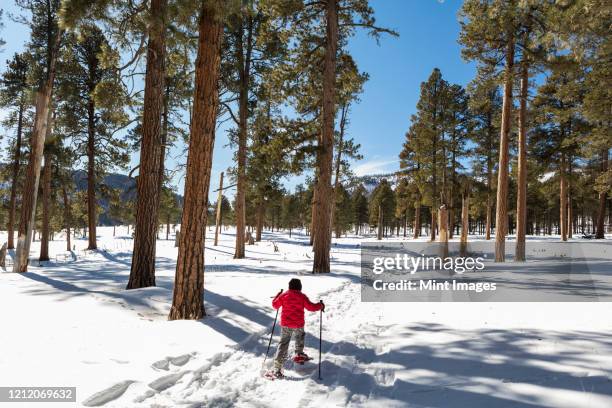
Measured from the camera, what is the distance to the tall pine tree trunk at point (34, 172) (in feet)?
37.2

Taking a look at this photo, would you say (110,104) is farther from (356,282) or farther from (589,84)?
(589,84)

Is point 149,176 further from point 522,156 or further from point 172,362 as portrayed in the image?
point 522,156

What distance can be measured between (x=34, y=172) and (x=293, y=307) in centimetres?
1186

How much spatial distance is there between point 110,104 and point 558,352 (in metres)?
10.6

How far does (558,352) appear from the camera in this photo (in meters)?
4.10

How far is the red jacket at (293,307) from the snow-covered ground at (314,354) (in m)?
0.57

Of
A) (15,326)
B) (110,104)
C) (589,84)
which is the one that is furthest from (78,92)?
(589,84)

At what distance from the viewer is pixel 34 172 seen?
11633mm

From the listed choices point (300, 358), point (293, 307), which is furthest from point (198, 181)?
point (300, 358)

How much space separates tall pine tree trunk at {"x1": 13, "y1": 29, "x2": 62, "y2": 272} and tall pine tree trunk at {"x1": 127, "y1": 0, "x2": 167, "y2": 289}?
6.11 meters

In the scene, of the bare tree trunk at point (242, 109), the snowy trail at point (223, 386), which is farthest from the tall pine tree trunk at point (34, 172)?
the snowy trail at point (223, 386)

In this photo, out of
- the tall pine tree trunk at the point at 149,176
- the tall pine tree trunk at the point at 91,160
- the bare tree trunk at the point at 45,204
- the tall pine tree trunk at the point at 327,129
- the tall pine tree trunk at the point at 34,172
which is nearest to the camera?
the tall pine tree trunk at the point at 149,176

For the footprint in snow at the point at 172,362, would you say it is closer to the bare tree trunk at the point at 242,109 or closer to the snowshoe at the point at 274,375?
the snowshoe at the point at 274,375

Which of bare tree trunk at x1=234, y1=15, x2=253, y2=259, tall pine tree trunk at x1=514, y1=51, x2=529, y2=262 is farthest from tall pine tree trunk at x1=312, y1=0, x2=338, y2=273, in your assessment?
tall pine tree trunk at x1=514, y1=51, x2=529, y2=262
